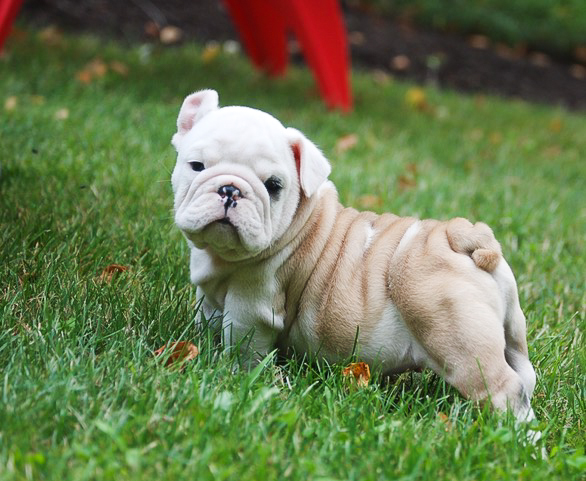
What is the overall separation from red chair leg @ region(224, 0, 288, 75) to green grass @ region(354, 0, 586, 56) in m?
4.59

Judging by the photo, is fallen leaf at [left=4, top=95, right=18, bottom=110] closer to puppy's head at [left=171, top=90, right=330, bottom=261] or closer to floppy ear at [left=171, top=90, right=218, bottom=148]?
floppy ear at [left=171, top=90, right=218, bottom=148]

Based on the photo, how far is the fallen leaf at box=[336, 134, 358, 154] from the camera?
17.1ft

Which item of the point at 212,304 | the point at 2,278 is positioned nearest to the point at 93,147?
the point at 2,278

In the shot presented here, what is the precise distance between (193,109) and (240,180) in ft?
1.48

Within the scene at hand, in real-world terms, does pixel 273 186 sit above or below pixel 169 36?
above

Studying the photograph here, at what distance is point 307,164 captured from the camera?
2.32 m

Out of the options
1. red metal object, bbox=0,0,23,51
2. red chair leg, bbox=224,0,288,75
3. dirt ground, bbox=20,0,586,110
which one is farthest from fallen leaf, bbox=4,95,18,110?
dirt ground, bbox=20,0,586,110

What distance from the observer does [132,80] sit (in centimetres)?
593

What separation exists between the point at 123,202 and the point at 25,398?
1.77m

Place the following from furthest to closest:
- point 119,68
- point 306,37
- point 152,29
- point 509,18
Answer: point 509,18 < point 152,29 < point 119,68 < point 306,37

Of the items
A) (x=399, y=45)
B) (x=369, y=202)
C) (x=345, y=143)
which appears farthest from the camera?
(x=399, y=45)

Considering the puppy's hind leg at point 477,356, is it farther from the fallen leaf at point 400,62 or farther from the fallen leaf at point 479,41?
the fallen leaf at point 479,41

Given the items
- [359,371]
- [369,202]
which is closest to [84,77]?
[369,202]

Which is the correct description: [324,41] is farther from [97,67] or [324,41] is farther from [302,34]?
[97,67]
